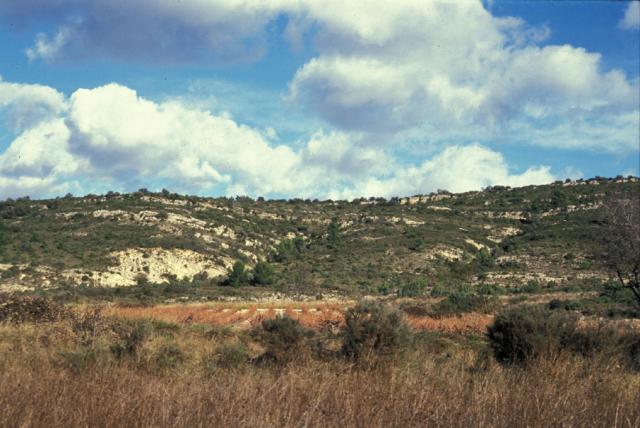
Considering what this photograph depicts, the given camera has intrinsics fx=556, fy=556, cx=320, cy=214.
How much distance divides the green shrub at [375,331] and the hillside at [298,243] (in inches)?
1148

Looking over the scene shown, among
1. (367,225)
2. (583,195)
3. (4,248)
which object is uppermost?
(583,195)

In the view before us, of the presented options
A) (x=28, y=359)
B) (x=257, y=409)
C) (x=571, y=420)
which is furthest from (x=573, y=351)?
(x=28, y=359)

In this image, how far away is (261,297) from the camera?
48.7 m

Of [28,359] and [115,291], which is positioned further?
[115,291]

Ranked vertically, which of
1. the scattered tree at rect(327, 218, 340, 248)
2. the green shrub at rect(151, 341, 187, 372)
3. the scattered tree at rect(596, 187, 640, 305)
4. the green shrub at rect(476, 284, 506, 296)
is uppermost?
the scattered tree at rect(327, 218, 340, 248)

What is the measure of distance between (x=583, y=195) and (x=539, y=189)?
16.0m

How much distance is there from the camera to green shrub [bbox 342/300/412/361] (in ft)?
42.9

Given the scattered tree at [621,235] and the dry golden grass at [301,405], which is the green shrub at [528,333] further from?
the scattered tree at [621,235]

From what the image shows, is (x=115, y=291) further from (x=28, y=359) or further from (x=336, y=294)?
(x=28, y=359)

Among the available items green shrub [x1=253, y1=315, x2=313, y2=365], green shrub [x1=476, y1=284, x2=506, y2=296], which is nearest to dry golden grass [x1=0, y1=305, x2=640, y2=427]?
green shrub [x1=253, y1=315, x2=313, y2=365]

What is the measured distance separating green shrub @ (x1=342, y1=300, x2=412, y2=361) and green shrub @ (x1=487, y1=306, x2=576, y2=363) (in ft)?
7.64

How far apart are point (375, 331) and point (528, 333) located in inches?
144

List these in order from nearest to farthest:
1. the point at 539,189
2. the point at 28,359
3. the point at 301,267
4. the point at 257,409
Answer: the point at 257,409 < the point at 28,359 < the point at 301,267 < the point at 539,189

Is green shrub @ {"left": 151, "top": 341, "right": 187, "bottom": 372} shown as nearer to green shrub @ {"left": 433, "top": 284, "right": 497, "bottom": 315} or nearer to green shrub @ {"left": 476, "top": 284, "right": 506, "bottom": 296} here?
green shrub @ {"left": 433, "top": 284, "right": 497, "bottom": 315}
